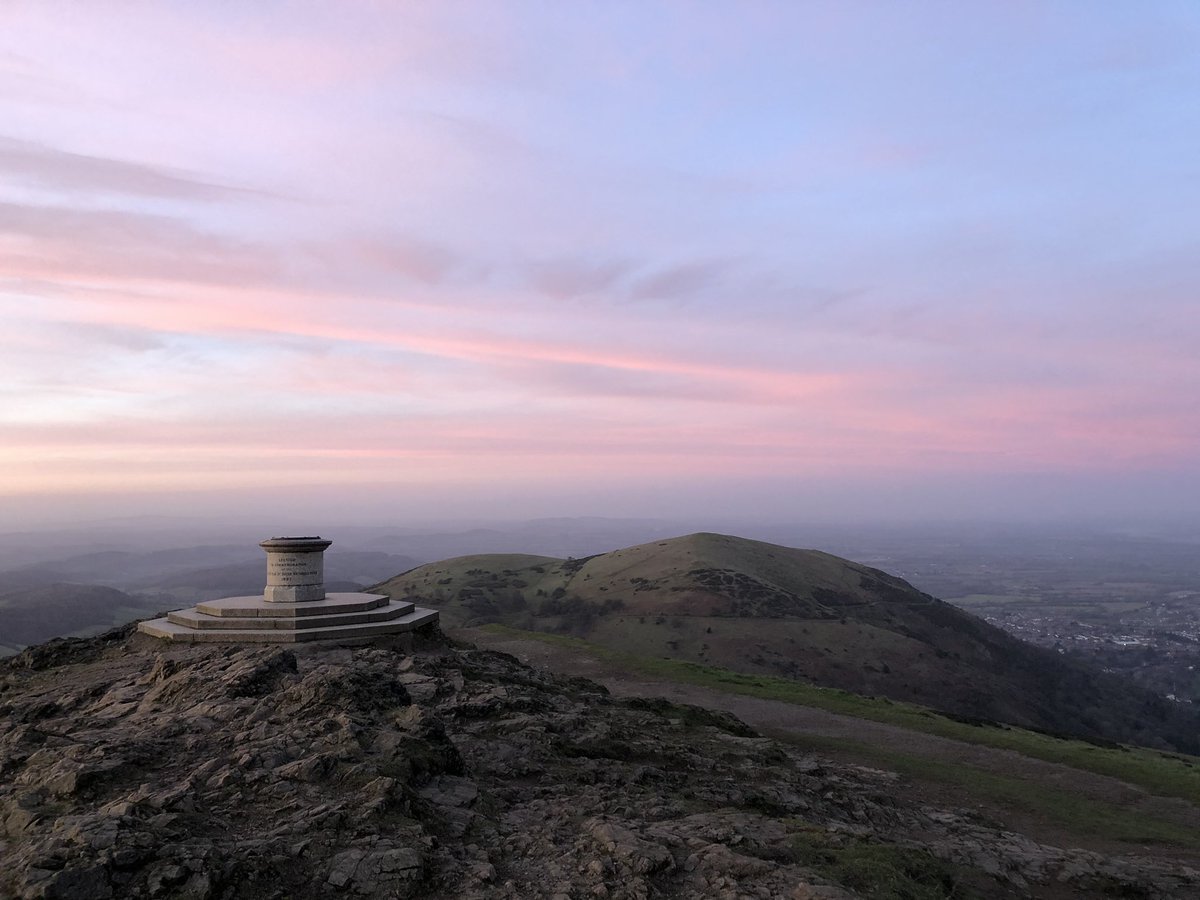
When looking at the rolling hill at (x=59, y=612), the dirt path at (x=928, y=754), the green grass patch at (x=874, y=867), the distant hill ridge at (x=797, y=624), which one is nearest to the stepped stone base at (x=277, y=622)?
the dirt path at (x=928, y=754)

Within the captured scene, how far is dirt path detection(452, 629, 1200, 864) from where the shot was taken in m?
14.7

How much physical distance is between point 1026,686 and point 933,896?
80697mm

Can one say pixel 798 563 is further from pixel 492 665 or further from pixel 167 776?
pixel 167 776

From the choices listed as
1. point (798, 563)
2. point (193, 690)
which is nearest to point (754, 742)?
point (193, 690)

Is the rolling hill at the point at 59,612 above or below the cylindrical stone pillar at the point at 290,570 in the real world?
below

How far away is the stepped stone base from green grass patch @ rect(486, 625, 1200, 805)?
1104 centimetres

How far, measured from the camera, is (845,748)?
19578mm

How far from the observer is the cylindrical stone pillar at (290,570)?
2156 cm

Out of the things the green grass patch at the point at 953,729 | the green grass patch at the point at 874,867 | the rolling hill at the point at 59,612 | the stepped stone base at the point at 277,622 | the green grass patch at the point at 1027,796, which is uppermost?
the stepped stone base at the point at 277,622

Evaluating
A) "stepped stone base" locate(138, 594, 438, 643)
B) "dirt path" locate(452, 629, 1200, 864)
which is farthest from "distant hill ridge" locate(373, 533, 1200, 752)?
"stepped stone base" locate(138, 594, 438, 643)

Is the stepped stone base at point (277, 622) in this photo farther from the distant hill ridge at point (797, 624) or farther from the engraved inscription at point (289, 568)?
the distant hill ridge at point (797, 624)

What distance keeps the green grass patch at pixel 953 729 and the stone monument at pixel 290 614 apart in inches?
412

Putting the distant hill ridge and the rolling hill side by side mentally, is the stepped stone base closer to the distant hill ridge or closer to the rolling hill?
the distant hill ridge

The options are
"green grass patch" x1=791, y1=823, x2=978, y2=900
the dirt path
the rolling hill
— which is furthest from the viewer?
the rolling hill
